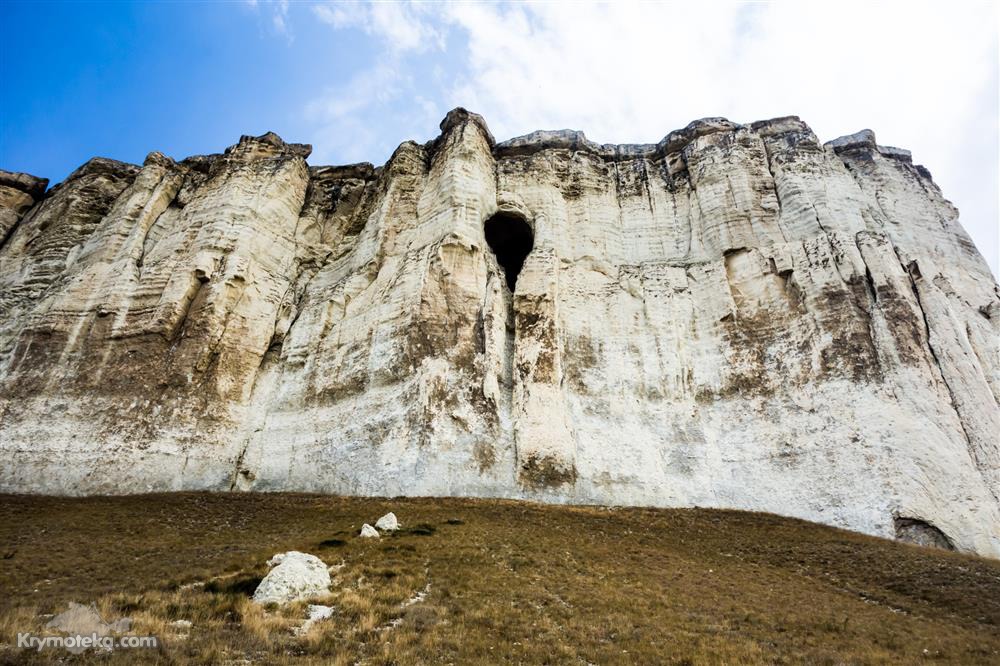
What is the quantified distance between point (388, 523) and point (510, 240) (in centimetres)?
2023

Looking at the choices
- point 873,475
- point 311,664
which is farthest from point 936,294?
point 311,664

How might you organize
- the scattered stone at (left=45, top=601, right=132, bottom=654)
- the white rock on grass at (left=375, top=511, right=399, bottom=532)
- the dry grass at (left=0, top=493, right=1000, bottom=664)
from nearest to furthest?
the scattered stone at (left=45, top=601, right=132, bottom=654), the dry grass at (left=0, top=493, right=1000, bottom=664), the white rock on grass at (left=375, top=511, right=399, bottom=532)

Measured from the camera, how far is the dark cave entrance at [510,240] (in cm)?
2998

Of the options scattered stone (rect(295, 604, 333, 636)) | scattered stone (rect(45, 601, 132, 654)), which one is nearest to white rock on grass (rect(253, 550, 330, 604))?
scattered stone (rect(295, 604, 333, 636))

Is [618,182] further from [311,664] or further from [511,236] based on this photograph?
[311,664]

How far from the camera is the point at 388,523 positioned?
14.6m

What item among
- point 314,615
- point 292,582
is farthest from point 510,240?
point 314,615

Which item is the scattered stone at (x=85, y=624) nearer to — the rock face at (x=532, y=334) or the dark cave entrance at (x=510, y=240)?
the rock face at (x=532, y=334)

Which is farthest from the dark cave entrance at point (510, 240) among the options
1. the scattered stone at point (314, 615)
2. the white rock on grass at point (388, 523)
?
the scattered stone at point (314, 615)

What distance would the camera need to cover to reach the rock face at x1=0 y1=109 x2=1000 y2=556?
1977 centimetres

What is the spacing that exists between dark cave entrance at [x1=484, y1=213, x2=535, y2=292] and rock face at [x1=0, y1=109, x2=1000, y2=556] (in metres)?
0.14

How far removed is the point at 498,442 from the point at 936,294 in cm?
1888

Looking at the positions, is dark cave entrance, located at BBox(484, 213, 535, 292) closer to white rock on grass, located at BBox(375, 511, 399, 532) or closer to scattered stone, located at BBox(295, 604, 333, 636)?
white rock on grass, located at BBox(375, 511, 399, 532)

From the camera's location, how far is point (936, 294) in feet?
72.4
